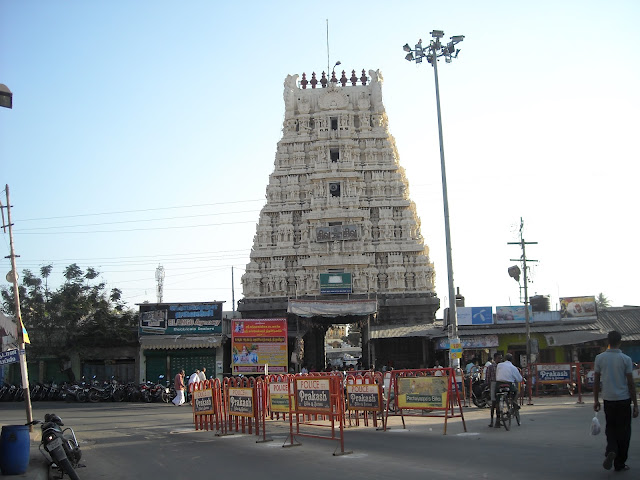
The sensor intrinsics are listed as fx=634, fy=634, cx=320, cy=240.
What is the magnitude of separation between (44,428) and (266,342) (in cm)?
2338

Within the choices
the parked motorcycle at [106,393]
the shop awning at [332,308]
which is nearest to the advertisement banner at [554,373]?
the shop awning at [332,308]

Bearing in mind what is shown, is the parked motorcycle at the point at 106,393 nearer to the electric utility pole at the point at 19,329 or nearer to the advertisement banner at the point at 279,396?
the electric utility pole at the point at 19,329

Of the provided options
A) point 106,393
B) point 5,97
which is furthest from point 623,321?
point 5,97

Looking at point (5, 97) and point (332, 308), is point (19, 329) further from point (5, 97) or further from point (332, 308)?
point (332, 308)

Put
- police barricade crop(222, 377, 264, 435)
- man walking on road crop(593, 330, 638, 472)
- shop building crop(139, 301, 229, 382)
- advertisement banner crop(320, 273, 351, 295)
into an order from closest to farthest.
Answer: man walking on road crop(593, 330, 638, 472)
police barricade crop(222, 377, 264, 435)
shop building crop(139, 301, 229, 382)
advertisement banner crop(320, 273, 351, 295)

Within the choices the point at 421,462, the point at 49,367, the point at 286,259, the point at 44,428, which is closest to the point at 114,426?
the point at 44,428

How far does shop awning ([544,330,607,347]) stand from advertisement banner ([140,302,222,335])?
715 inches

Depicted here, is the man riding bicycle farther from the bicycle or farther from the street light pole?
the street light pole

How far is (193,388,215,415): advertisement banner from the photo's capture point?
50.8ft

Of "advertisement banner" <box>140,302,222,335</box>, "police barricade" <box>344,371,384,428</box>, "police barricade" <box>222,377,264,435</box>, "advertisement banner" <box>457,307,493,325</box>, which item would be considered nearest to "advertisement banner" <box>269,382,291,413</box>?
"police barricade" <box>222,377,264,435</box>

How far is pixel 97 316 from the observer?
119ft

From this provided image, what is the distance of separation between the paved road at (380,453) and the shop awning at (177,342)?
18.3 meters

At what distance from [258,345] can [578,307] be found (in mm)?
17991

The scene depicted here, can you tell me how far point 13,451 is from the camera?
10.2 m
